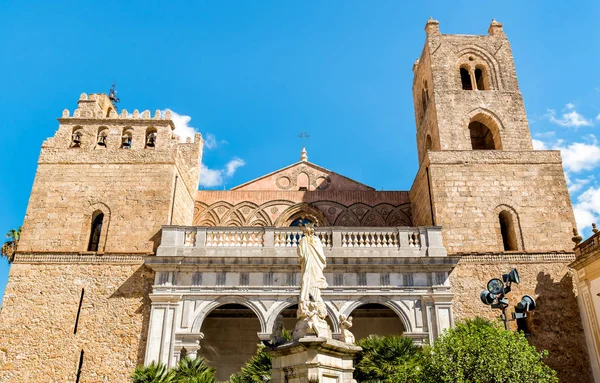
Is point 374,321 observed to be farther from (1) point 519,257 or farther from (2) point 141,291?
(2) point 141,291

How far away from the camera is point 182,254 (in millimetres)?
15742

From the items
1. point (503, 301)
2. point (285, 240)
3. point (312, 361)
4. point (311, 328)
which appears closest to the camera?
point (312, 361)

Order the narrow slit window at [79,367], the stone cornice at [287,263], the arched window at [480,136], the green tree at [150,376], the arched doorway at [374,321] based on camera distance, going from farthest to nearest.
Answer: the arched window at [480,136], the arched doorway at [374,321], the stone cornice at [287,263], the narrow slit window at [79,367], the green tree at [150,376]

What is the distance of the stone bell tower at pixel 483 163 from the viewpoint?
1700 centimetres

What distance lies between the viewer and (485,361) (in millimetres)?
10359

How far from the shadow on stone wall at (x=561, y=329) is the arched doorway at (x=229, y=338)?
879 centimetres

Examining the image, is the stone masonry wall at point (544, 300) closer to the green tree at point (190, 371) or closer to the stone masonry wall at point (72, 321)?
the green tree at point (190, 371)

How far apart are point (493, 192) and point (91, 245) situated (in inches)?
523

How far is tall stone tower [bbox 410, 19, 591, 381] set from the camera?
15.8 m

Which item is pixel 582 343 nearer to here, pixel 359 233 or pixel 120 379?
pixel 359 233

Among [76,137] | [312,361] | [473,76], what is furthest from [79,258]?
[473,76]

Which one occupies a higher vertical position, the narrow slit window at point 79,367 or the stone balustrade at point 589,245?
the stone balustrade at point 589,245

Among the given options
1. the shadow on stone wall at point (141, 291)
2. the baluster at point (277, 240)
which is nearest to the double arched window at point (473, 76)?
the baluster at point (277, 240)

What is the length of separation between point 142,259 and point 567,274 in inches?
511
